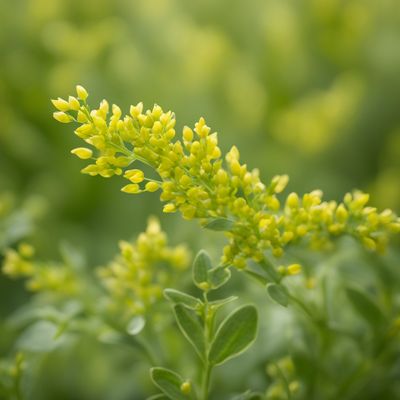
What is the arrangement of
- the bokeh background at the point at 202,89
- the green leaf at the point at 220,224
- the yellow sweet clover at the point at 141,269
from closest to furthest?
1. the green leaf at the point at 220,224
2. the yellow sweet clover at the point at 141,269
3. the bokeh background at the point at 202,89

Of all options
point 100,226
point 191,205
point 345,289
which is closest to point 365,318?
point 345,289

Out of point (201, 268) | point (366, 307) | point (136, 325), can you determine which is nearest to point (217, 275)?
point (201, 268)

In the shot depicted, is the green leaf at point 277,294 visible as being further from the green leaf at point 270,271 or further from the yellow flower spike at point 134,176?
the yellow flower spike at point 134,176

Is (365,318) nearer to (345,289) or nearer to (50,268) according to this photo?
(345,289)

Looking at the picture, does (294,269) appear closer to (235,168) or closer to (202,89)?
(235,168)

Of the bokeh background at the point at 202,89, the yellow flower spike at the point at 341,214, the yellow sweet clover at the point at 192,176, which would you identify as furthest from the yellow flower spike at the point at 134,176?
the bokeh background at the point at 202,89

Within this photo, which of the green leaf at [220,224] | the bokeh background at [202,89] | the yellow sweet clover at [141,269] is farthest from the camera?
the bokeh background at [202,89]

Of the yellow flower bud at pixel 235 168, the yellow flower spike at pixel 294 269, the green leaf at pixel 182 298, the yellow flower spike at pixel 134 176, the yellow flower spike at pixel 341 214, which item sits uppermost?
the yellow flower bud at pixel 235 168
